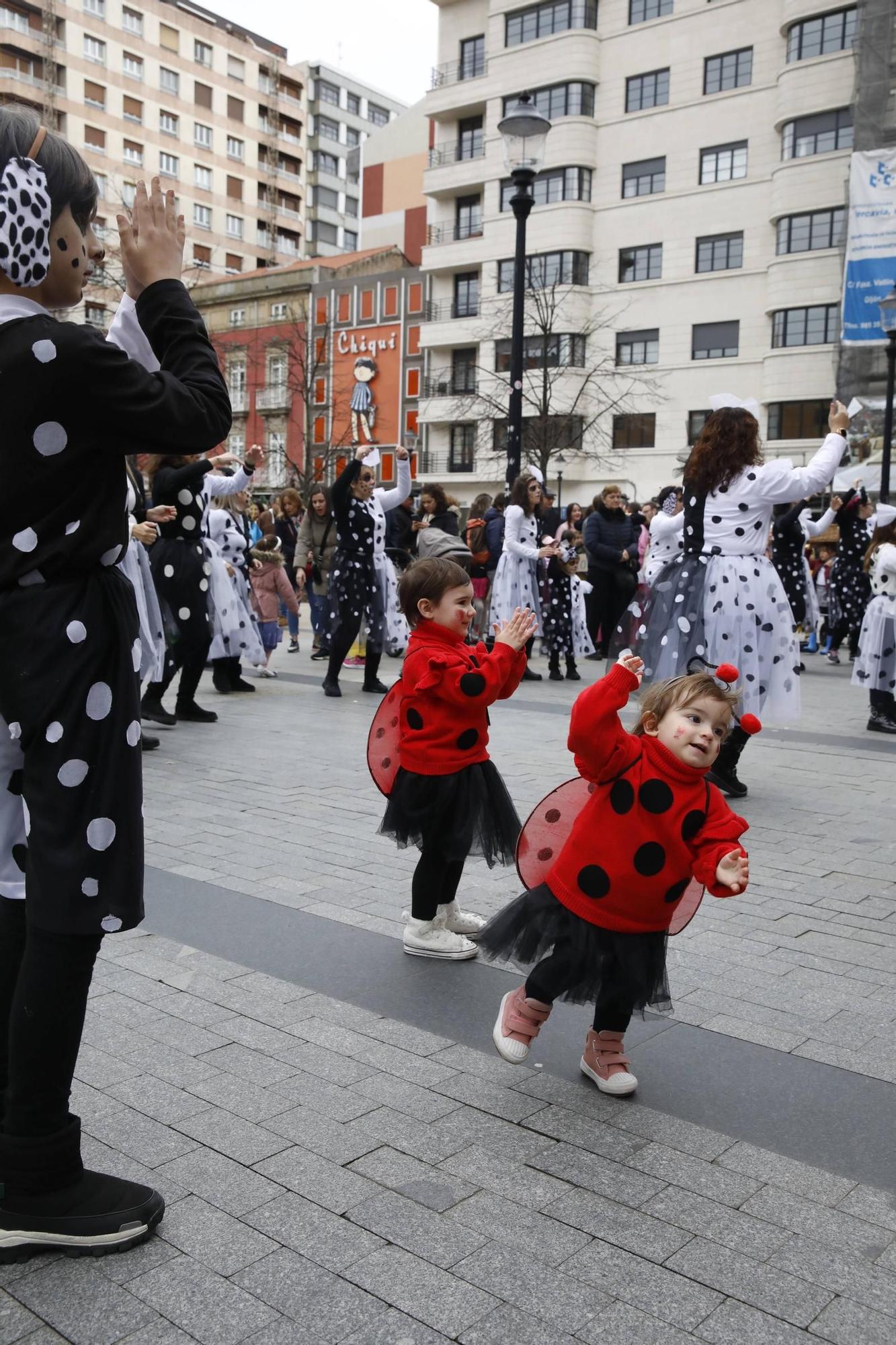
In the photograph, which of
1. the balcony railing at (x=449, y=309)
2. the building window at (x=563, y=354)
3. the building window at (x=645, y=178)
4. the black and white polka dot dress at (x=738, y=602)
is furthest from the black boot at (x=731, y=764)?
the balcony railing at (x=449, y=309)

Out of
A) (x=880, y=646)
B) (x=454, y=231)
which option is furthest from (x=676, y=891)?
(x=454, y=231)

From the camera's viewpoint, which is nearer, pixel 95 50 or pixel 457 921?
pixel 457 921

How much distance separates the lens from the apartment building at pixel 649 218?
119 ft

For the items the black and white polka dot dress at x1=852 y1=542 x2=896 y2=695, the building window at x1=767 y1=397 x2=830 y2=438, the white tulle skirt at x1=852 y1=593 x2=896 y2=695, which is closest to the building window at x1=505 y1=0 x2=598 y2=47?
the building window at x1=767 y1=397 x2=830 y2=438

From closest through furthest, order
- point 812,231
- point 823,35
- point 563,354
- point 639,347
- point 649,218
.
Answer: point 823,35 < point 812,231 < point 649,218 < point 639,347 < point 563,354

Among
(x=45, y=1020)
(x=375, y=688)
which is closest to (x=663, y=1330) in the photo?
(x=45, y=1020)

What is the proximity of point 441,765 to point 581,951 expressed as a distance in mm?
1140

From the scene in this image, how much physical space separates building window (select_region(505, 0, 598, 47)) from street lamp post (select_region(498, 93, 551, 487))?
34.0 metres

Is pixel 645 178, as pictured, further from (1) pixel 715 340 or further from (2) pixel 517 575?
(2) pixel 517 575

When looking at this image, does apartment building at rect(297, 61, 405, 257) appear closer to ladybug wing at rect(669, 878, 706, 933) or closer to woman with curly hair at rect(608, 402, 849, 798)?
woman with curly hair at rect(608, 402, 849, 798)

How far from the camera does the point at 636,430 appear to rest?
135ft

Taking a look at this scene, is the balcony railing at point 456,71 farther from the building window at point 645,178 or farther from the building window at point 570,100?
the building window at point 645,178

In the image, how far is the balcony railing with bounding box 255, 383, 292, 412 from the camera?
5922cm

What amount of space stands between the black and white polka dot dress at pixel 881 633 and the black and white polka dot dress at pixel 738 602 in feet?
9.59
